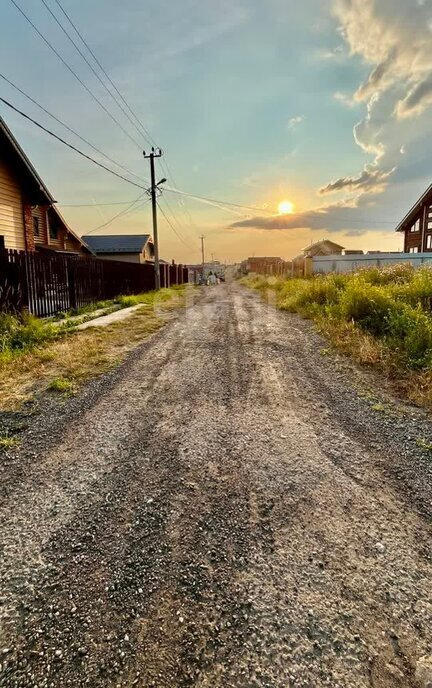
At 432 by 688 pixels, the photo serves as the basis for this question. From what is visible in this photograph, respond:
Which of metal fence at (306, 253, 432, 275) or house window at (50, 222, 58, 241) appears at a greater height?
house window at (50, 222, 58, 241)

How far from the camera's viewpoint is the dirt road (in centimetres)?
138

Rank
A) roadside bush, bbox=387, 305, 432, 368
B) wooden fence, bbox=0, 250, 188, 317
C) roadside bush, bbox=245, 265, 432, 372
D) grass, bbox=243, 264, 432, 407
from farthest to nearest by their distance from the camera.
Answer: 1. wooden fence, bbox=0, 250, 188, 317
2. roadside bush, bbox=245, 265, 432, 372
3. roadside bush, bbox=387, 305, 432, 368
4. grass, bbox=243, 264, 432, 407

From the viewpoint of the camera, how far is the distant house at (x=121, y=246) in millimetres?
38375

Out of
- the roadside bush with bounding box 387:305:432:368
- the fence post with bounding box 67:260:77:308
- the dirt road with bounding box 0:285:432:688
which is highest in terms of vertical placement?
the fence post with bounding box 67:260:77:308

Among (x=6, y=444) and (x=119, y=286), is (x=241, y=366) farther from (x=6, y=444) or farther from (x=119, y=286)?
(x=119, y=286)

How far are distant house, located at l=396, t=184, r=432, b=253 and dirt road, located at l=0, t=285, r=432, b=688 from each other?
32506mm

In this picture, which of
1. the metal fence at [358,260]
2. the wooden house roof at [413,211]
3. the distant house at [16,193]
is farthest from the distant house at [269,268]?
the distant house at [16,193]

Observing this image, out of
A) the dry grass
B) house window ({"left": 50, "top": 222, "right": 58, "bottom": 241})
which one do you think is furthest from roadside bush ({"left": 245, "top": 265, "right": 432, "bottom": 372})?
house window ({"left": 50, "top": 222, "right": 58, "bottom": 241})

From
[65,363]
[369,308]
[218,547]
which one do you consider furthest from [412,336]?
[65,363]

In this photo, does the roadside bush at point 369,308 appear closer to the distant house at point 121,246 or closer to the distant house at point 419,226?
the distant house at point 419,226

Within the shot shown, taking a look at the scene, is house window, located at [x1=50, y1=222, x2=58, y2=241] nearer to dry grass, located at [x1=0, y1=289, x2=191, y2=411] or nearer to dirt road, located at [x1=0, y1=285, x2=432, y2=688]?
dry grass, located at [x1=0, y1=289, x2=191, y2=411]

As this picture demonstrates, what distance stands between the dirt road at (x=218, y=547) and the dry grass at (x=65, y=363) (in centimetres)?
65

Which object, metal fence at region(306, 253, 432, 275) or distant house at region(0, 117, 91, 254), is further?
metal fence at region(306, 253, 432, 275)

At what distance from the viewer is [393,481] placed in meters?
2.53
